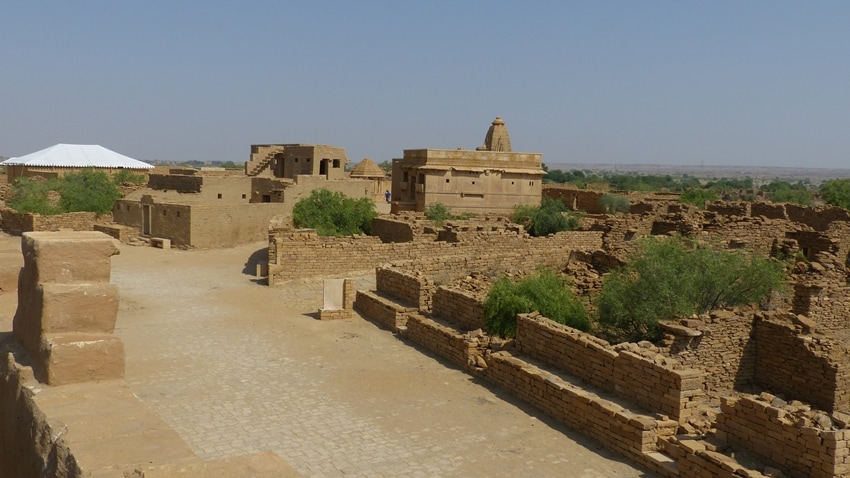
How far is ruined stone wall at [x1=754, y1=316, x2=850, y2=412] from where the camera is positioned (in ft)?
30.9

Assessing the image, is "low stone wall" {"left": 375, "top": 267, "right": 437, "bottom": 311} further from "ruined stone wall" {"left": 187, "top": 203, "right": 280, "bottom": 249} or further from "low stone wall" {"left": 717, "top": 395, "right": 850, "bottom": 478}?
"ruined stone wall" {"left": 187, "top": 203, "right": 280, "bottom": 249}

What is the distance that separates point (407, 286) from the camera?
13.1 m

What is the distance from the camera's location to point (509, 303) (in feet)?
34.8

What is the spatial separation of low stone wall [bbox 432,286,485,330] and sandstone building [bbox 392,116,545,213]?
1336 cm

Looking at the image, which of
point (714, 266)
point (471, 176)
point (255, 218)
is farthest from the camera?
point (471, 176)

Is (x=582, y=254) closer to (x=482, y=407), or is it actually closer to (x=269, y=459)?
(x=482, y=407)

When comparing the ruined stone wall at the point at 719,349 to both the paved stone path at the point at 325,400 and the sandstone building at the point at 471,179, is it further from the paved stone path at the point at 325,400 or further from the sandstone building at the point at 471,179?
the sandstone building at the point at 471,179

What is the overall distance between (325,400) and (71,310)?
10.0 feet

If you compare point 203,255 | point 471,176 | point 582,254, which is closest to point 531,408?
point 582,254

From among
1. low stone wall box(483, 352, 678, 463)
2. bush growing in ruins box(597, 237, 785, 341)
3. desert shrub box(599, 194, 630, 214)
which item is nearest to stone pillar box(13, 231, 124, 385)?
low stone wall box(483, 352, 678, 463)

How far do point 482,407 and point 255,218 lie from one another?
14526 mm

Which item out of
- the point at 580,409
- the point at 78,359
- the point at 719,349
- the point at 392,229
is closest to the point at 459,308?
the point at 719,349

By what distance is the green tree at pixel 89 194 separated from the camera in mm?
25594

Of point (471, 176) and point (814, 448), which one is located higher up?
point (471, 176)
